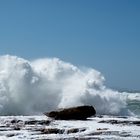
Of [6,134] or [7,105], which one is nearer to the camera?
[6,134]

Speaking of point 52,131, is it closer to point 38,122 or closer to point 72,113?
point 38,122

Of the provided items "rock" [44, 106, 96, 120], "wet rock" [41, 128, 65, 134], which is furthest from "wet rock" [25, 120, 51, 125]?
"wet rock" [41, 128, 65, 134]

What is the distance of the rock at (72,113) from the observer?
28.7 m

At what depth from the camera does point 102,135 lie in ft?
69.5

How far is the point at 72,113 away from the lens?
1129 inches

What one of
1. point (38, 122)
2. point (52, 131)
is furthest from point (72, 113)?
point (52, 131)

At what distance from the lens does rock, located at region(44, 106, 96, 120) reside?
2866 cm

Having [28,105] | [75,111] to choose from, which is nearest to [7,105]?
[28,105]

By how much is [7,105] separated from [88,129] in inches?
1389

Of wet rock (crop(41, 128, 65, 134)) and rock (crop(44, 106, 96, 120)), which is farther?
rock (crop(44, 106, 96, 120))

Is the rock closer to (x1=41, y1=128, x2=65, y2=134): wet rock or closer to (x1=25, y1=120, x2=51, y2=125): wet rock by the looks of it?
(x1=25, y1=120, x2=51, y2=125): wet rock

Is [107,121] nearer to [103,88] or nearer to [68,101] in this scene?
[68,101]

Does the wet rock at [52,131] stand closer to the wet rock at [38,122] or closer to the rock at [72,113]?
the wet rock at [38,122]

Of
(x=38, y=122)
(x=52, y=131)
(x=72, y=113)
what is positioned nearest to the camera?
(x=52, y=131)
